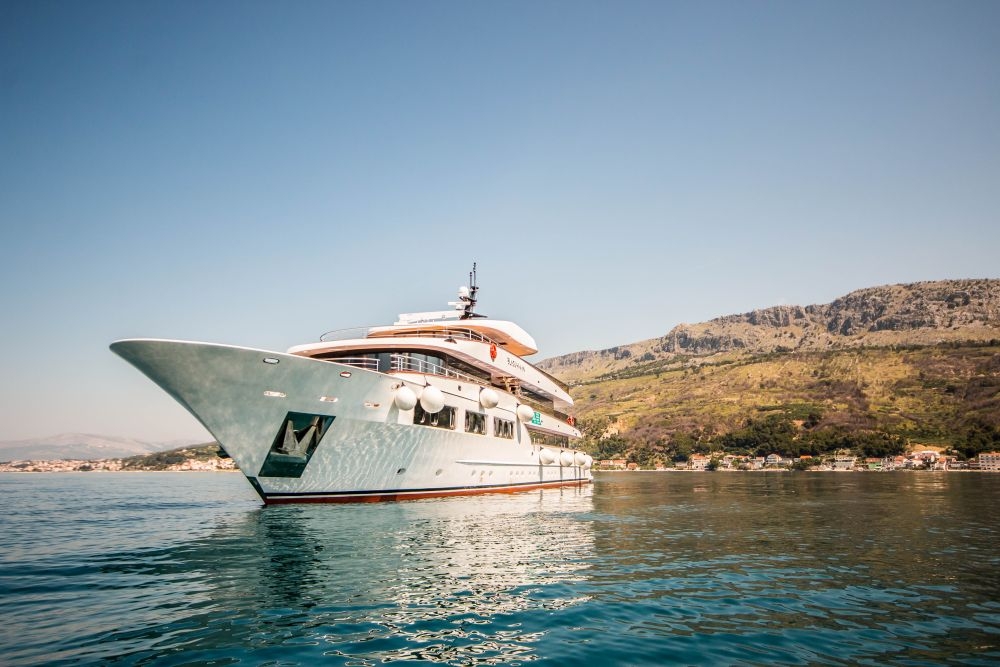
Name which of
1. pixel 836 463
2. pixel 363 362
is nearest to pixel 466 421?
pixel 363 362

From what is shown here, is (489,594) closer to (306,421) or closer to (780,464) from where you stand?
(306,421)

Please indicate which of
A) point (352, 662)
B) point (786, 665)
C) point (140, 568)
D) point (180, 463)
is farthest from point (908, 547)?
point (180, 463)

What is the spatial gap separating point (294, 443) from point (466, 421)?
10527 mm

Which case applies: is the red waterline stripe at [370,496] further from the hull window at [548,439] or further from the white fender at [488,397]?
the hull window at [548,439]

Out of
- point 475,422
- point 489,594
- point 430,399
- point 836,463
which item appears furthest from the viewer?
point 836,463

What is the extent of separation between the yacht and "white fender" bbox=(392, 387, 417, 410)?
5 centimetres

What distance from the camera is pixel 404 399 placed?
77.9 ft

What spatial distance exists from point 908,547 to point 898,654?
10760 millimetres

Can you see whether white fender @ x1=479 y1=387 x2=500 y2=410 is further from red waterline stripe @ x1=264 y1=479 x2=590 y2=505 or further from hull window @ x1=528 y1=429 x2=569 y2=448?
hull window @ x1=528 y1=429 x2=569 y2=448

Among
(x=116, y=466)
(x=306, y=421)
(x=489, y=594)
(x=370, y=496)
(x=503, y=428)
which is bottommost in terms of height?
(x=116, y=466)

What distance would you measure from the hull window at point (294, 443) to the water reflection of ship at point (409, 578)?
2.57m

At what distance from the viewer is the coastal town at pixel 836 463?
114 meters

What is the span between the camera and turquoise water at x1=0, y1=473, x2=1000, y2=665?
7.05 meters

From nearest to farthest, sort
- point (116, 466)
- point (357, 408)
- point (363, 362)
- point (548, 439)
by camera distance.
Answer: point (357, 408)
point (363, 362)
point (548, 439)
point (116, 466)
